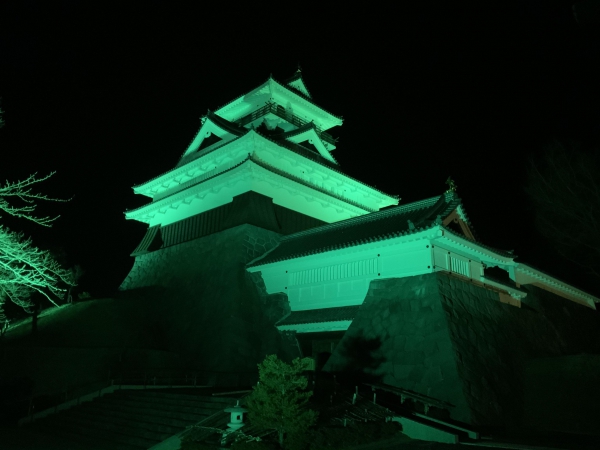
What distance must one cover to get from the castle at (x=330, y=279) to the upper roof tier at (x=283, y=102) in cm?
17

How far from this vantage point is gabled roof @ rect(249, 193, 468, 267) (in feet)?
45.8

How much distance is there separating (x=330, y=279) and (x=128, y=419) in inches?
293

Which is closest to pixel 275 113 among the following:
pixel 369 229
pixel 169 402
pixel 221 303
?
pixel 369 229

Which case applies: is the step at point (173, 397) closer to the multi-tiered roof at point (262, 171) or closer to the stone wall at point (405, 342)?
the stone wall at point (405, 342)

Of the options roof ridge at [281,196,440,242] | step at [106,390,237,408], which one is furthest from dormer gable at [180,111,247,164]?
step at [106,390,237,408]

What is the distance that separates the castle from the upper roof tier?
17 cm

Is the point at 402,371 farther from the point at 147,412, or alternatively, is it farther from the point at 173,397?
the point at 147,412

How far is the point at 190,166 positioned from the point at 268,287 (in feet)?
28.7

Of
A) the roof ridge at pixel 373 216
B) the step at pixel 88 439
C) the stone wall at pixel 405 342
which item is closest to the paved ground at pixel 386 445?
the step at pixel 88 439

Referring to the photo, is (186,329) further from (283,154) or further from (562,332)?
(562,332)

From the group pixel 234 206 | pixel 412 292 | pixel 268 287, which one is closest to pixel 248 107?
pixel 234 206

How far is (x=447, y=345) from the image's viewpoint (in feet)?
38.6

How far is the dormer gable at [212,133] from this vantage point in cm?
2303

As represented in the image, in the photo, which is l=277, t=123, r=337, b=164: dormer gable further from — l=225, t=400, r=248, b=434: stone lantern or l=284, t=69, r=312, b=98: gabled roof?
l=225, t=400, r=248, b=434: stone lantern
